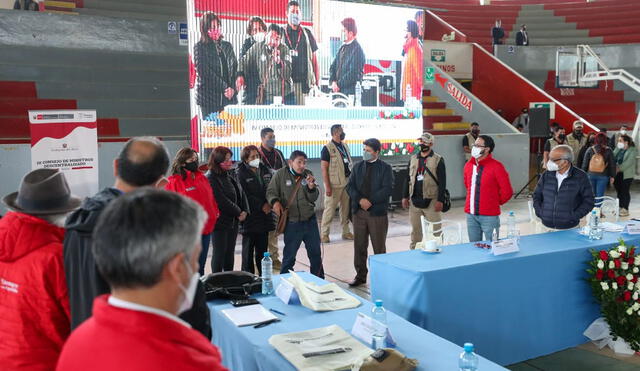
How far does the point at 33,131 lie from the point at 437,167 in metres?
3.94

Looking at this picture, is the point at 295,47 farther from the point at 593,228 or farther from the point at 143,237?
the point at 143,237

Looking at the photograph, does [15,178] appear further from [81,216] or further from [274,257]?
[81,216]

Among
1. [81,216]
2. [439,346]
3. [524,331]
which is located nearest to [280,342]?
[439,346]

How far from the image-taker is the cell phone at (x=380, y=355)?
233 cm

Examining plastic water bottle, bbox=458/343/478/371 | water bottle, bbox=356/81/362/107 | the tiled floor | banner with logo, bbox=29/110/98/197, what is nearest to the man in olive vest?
the tiled floor

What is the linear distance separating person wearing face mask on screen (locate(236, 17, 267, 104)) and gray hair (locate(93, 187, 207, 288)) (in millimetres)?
7935

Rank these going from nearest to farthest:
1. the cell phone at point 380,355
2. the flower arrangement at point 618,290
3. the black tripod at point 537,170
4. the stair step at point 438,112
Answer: the cell phone at point 380,355 → the flower arrangement at point 618,290 → the black tripod at point 537,170 → the stair step at point 438,112

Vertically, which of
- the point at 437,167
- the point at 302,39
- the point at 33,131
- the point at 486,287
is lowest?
the point at 486,287

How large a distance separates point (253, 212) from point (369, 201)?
111 centimetres

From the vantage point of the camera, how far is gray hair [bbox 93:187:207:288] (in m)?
1.24

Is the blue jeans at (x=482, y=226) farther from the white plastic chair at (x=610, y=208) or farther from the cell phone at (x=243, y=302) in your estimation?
the cell phone at (x=243, y=302)

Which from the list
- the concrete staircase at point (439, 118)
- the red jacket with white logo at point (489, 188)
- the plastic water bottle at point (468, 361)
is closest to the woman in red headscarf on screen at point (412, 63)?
the concrete staircase at point (439, 118)

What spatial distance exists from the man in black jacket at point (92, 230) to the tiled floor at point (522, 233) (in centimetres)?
289

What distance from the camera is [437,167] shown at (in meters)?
6.29
